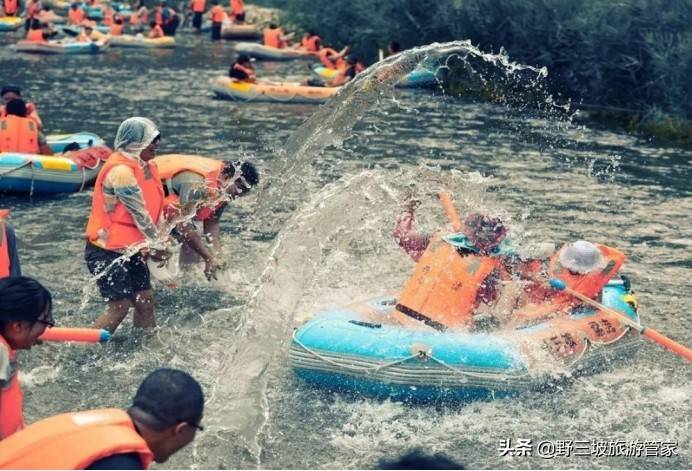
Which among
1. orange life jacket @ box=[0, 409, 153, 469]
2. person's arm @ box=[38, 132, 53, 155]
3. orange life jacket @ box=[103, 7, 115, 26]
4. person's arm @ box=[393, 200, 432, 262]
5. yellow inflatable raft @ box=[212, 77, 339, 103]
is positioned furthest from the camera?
orange life jacket @ box=[103, 7, 115, 26]

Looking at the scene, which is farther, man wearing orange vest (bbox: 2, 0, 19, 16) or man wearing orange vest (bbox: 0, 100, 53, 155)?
man wearing orange vest (bbox: 2, 0, 19, 16)

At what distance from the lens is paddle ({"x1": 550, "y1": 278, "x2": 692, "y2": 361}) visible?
774 centimetres

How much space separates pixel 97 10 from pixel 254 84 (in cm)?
2034

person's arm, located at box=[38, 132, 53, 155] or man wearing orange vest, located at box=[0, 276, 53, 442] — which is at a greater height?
man wearing orange vest, located at box=[0, 276, 53, 442]

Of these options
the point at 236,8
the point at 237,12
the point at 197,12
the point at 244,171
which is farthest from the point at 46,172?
the point at 197,12

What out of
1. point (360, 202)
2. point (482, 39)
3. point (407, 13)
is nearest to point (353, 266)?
point (360, 202)

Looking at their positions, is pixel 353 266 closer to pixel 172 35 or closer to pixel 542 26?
pixel 542 26

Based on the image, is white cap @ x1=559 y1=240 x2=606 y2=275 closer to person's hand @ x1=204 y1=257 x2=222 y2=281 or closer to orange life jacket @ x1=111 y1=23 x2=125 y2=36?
person's hand @ x1=204 y1=257 x2=222 y2=281

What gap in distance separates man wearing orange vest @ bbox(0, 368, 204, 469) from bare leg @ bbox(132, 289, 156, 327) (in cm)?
477

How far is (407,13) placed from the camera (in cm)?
2522

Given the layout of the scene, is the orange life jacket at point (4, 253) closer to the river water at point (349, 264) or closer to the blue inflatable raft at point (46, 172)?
the river water at point (349, 264)

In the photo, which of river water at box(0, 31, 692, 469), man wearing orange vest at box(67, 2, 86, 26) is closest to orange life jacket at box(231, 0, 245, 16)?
man wearing orange vest at box(67, 2, 86, 26)

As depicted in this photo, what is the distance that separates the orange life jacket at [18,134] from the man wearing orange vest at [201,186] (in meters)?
4.69

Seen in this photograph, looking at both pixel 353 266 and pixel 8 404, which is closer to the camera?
pixel 8 404
